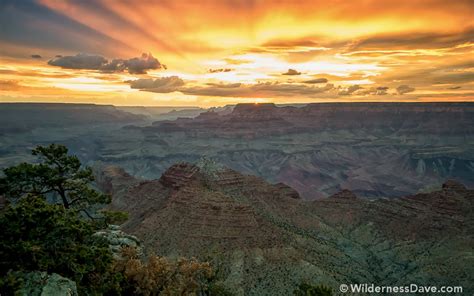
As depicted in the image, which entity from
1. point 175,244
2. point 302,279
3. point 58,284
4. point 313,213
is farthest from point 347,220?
point 58,284

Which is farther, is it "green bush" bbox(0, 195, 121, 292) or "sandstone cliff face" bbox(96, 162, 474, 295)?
"sandstone cliff face" bbox(96, 162, 474, 295)

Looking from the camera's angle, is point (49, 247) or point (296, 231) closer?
point (49, 247)

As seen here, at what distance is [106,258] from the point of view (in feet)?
104

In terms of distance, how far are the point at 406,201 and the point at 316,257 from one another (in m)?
49.6

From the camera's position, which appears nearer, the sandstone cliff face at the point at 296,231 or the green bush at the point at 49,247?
the green bush at the point at 49,247

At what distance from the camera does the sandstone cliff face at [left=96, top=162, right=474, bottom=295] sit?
77.2m

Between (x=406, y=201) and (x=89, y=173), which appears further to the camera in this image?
(x=406, y=201)

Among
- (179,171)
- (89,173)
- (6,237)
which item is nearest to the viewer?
(6,237)

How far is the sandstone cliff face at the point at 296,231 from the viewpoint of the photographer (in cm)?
7725

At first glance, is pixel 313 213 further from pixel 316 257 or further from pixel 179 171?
pixel 179 171

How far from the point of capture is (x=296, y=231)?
98.8m

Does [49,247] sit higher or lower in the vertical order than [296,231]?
higher

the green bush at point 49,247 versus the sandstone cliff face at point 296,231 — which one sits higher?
the green bush at point 49,247

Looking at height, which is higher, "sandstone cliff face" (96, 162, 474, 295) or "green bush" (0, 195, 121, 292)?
"green bush" (0, 195, 121, 292)
